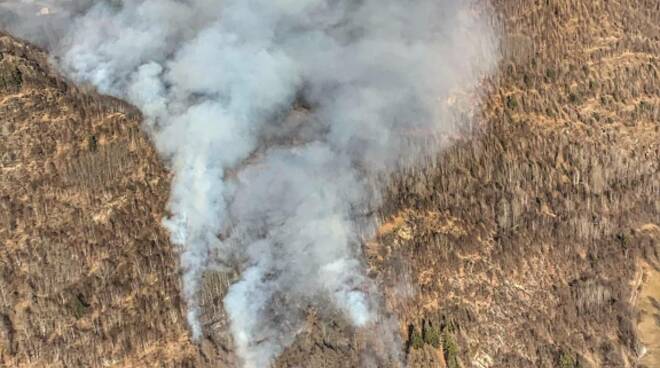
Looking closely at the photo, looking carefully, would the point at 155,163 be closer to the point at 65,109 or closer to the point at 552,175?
the point at 65,109

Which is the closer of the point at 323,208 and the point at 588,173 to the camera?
the point at 323,208

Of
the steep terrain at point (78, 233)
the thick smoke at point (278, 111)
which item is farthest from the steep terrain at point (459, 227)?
the thick smoke at point (278, 111)

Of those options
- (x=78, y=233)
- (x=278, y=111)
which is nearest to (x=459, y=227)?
(x=278, y=111)

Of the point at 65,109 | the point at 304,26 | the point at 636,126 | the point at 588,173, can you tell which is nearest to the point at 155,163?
the point at 65,109

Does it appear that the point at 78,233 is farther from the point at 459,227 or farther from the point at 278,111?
the point at 459,227

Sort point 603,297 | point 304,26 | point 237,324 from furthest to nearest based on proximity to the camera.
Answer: point 304,26, point 603,297, point 237,324

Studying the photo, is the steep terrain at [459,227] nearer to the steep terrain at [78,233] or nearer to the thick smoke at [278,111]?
the steep terrain at [78,233]
